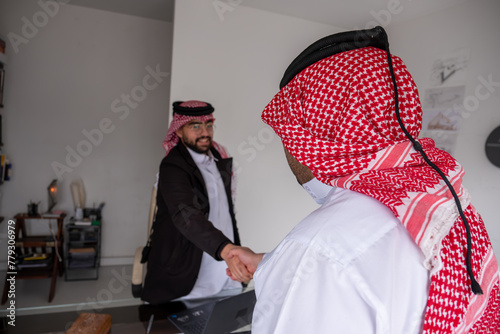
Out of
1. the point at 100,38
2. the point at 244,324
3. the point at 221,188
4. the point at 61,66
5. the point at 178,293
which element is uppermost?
the point at 100,38

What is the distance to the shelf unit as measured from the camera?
3469mm

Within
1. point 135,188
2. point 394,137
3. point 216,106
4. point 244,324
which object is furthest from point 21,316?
point 135,188

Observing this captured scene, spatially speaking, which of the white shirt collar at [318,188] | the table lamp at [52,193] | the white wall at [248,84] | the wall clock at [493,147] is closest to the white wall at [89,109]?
the table lamp at [52,193]

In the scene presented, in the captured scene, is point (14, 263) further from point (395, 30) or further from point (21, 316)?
point (395, 30)

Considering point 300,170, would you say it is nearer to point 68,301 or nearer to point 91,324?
point 91,324

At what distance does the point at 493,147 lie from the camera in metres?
2.48

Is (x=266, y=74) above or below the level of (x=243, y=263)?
above

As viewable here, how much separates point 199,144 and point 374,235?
166 centimetres

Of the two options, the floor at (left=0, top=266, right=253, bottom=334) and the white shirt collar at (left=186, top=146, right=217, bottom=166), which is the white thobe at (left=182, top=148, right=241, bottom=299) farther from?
the floor at (left=0, top=266, right=253, bottom=334)

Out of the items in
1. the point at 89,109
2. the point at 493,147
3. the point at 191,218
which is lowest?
the point at 191,218

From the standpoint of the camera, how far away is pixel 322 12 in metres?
3.20

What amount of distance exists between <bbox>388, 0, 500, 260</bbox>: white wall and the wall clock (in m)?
0.04

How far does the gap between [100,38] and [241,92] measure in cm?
190

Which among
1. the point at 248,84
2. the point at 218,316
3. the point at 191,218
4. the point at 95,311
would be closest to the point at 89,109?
the point at 248,84
